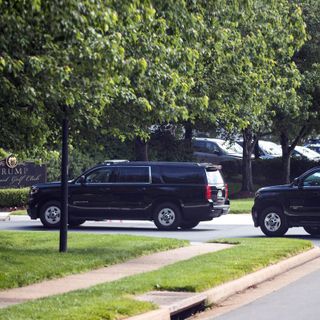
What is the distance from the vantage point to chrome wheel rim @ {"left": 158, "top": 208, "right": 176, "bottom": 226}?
2483 cm

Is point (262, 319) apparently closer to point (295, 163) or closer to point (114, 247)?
point (114, 247)

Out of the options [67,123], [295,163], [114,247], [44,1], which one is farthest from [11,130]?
[295,163]

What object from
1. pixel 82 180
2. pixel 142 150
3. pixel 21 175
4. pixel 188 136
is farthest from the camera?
pixel 188 136

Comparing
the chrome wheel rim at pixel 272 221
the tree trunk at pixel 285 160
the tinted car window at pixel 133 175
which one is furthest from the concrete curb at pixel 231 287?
the tree trunk at pixel 285 160

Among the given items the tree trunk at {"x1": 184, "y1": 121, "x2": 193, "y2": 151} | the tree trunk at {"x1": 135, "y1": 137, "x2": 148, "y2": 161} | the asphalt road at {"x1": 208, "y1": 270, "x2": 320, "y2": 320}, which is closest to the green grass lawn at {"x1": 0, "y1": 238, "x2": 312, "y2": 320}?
the asphalt road at {"x1": 208, "y1": 270, "x2": 320, "y2": 320}

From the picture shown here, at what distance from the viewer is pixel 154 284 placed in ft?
43.3

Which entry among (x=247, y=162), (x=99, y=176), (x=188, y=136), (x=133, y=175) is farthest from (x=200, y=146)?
(x=133, y=175)

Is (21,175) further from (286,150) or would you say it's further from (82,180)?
(286,150)

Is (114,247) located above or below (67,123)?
below

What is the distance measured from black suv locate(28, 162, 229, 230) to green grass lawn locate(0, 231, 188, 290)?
434cm

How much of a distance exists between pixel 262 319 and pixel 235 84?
25.9 feet

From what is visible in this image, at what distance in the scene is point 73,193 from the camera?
25172mm

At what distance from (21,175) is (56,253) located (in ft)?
64.2

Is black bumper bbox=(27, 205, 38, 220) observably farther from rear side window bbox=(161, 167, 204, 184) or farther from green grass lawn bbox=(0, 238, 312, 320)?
green grass lawn bbox=(0, 238, 312, 320)
